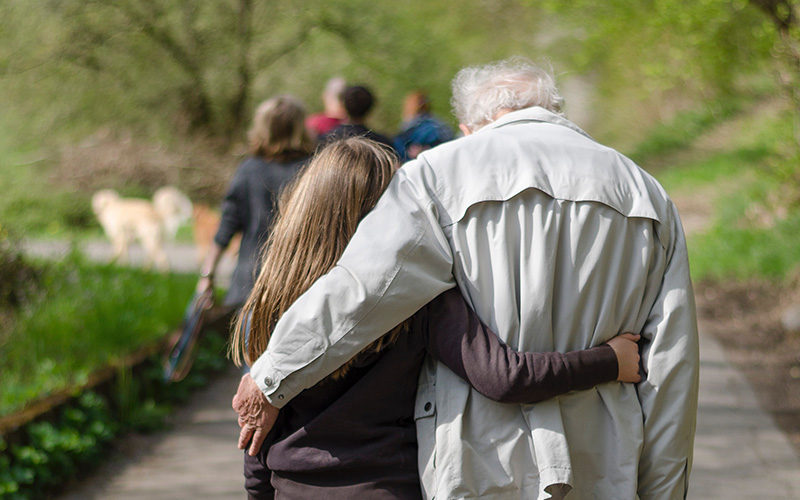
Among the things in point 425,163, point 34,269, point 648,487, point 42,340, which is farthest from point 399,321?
point 34,269

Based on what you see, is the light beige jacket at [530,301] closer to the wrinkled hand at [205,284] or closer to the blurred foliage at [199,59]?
the wrinkled hand at [205,284]

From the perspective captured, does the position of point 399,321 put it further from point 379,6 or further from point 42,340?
point 379,6

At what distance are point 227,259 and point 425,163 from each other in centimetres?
1112

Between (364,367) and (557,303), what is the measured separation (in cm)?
50

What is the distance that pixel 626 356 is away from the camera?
2105 mm

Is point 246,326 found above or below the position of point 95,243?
above

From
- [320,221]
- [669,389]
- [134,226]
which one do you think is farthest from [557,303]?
[134,226]

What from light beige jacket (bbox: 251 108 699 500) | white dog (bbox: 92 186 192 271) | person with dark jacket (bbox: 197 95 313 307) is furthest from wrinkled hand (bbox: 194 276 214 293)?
white dog (bbox: 92 186 192 271)

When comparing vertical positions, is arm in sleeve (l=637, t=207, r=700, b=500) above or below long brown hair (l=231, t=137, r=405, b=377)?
below

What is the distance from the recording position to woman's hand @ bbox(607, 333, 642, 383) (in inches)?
82.7

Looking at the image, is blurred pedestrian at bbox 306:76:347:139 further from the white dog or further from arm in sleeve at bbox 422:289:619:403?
the white dog

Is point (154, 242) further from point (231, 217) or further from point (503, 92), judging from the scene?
point (503, 92)

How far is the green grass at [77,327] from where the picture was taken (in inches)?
193

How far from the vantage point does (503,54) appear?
21453 mm
